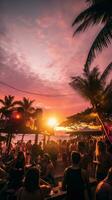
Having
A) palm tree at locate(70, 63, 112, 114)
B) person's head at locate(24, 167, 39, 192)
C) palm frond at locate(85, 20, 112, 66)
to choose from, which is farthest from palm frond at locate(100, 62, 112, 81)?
person's head at locate(24, 167, 39, 192)

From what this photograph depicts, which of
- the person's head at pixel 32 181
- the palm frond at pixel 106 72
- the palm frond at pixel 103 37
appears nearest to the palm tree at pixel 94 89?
the palm frond at pixel 106 72

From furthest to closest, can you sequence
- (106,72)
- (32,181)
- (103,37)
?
(106,72)
(103,37)
(32,181)

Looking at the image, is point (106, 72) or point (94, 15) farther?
point (106, 72)

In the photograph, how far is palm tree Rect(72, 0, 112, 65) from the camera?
980cm

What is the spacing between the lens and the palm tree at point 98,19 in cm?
980

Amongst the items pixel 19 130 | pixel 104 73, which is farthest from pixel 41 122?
pixel 104 73

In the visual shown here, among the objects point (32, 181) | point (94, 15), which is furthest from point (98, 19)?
point (32, 181)

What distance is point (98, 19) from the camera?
10422 mm

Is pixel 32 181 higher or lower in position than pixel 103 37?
lower

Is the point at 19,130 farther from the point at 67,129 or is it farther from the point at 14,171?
the point at 67,129

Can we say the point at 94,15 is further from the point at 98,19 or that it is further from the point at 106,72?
the point at 106,72

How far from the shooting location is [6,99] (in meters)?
42.1

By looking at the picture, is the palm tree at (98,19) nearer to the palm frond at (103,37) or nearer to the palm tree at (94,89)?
the palm frond at (103,37)

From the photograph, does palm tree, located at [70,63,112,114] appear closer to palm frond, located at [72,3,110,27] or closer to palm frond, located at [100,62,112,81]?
palm frond, located at [100,62,112,81]
